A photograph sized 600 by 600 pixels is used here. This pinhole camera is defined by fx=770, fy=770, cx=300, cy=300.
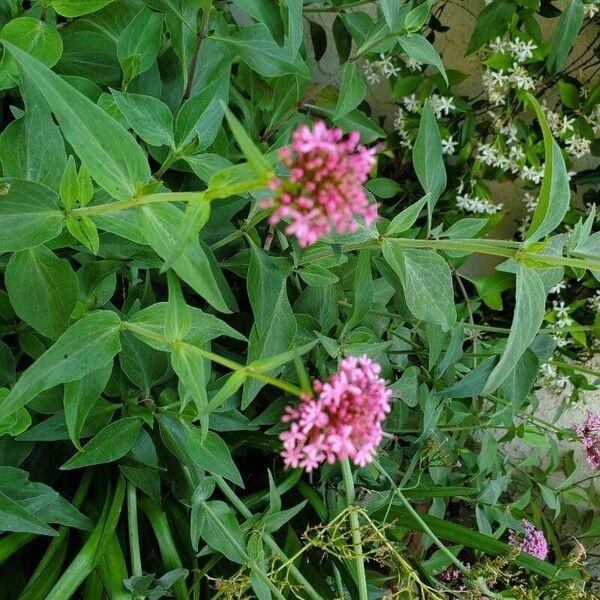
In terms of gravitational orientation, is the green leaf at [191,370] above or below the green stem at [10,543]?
above

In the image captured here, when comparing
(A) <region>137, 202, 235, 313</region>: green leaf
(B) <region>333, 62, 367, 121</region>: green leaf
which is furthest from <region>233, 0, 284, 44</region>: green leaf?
(A) <region>137, 202, 235, 313</region>: green leaf

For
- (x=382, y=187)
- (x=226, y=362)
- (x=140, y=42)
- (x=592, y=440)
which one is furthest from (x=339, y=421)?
(x=382, y=187)

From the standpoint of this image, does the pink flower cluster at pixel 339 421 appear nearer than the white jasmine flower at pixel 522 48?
Yes

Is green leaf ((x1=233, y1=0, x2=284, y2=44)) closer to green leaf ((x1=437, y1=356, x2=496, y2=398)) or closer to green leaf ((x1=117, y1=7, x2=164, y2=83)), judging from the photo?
green leaf ((x1=117, y1=7, x2=164, y2=83))

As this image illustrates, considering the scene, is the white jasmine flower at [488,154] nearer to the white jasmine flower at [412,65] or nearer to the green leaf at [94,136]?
the white jasmine flower at [412,65]

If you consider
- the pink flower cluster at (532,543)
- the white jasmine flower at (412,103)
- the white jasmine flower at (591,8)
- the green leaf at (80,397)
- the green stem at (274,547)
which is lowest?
the pink flower cluster at (532,543)

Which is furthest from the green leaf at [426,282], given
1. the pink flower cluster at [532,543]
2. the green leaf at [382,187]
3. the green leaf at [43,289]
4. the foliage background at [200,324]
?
the green leaf at [382,187]

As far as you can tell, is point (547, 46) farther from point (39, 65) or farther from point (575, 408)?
point (39, 65)
